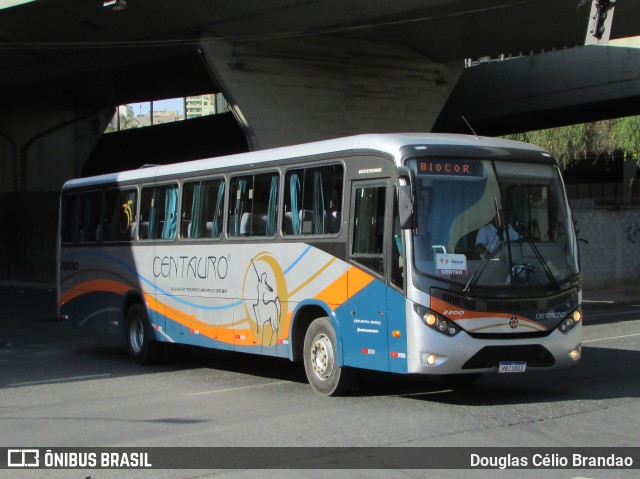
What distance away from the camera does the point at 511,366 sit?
10594 millimetres

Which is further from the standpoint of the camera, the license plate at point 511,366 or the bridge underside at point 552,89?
the bridge underside at point 552,89

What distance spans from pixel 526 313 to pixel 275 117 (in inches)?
809

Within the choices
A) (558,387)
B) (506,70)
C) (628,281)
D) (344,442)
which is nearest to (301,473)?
(344,442)

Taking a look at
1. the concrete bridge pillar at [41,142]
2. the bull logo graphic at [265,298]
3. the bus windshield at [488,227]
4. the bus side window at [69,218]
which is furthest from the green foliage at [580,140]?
the bus windshield at [488,227]

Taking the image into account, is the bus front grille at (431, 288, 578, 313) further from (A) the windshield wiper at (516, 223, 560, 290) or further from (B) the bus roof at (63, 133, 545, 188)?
(B) the bus roof at (63, 133, 545, 188)

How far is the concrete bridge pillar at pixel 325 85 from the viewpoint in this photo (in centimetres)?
2962

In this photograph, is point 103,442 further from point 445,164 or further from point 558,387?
point 558,387

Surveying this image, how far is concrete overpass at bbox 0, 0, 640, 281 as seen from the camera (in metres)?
26.6

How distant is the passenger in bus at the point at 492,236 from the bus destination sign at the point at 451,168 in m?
0.56

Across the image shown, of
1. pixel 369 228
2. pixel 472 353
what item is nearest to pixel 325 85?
pixel 369 228

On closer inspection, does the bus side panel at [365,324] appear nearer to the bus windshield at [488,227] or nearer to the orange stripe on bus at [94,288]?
the bus windshield at [488,227]

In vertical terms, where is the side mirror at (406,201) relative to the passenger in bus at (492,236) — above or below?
above

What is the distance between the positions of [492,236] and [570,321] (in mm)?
1405

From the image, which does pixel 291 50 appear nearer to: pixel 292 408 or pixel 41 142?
pixel 292 408
